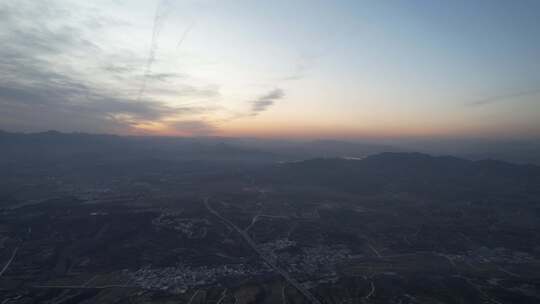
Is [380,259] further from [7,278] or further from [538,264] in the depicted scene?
[7,278]

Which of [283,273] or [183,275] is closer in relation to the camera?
[183,275]

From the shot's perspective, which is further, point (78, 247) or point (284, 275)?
point (78, 247)

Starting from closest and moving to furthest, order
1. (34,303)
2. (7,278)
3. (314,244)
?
(34,303) < (7,278) < (314,244)

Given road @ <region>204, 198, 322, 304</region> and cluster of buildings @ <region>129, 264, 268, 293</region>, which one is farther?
cluster of buildings @ <region>129, 264, 268, 293</region>

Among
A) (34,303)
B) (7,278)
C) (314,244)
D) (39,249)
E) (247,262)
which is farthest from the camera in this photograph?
(314,244)

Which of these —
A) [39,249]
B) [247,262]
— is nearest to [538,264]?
[247,262]

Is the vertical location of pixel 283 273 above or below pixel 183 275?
below

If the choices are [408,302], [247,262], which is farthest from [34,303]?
[408,302]

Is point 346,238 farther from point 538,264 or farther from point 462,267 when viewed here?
point 538,264

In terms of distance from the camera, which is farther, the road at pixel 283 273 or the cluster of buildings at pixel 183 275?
the cluster of buildings at pixel 183 275
